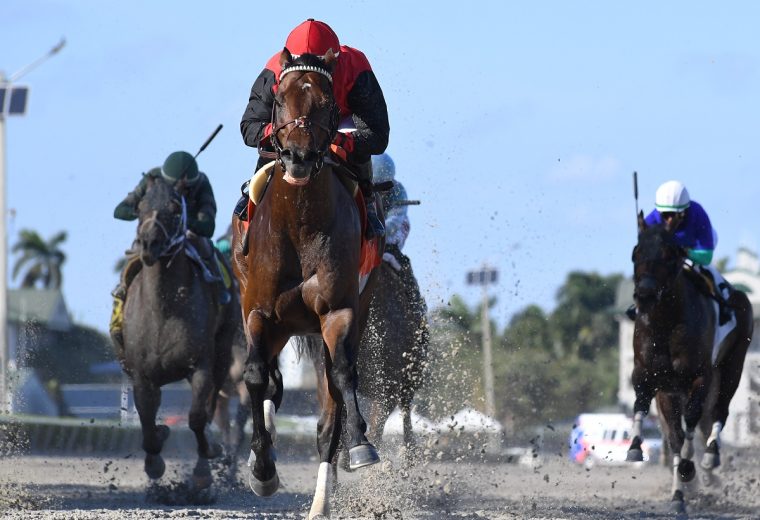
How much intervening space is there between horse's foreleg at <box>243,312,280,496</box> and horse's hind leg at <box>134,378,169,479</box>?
4059 mm

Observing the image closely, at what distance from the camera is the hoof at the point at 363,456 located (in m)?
9.12

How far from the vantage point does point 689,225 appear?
14898 mm

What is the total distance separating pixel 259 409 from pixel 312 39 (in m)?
2.29

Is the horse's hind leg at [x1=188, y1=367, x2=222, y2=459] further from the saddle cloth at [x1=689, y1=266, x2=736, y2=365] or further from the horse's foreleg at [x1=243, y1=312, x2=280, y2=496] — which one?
the saddle cloth at [x1=689, y1=266, x2=736, y2=365]

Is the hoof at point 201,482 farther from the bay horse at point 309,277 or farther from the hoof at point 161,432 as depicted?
the bay horse at point 309,277

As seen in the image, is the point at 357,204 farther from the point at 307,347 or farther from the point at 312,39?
the point at 307,347

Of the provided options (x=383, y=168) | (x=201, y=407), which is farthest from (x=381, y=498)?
(x=383, y=168)

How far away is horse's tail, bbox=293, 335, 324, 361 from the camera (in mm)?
13066

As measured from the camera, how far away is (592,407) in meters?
94.3

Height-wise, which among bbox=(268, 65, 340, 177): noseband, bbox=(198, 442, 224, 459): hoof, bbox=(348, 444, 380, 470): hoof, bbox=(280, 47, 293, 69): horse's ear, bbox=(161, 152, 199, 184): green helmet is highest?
bbox=(161, 152, 199, 184): green helmet

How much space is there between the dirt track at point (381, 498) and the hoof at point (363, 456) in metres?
1.12

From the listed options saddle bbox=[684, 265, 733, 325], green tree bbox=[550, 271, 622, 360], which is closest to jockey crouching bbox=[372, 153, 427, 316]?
saddle bbox=[684, 265, 733, 325]

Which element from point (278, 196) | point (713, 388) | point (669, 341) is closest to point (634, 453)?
point (669, 341)

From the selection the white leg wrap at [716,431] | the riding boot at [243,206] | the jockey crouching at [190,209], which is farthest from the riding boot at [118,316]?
the white leg wrap at [716,431]
